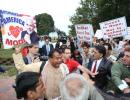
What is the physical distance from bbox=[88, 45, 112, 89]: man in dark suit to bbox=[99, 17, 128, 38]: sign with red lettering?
729cm

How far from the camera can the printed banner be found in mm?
11031

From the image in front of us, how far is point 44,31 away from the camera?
109m

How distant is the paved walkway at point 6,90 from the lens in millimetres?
13133

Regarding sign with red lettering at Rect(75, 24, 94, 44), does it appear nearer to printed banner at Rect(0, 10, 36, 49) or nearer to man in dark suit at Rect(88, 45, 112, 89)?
printed banner at Rect(0, 10, 36, 49)

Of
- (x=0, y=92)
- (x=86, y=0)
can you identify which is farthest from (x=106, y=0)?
(x=0, y=92)

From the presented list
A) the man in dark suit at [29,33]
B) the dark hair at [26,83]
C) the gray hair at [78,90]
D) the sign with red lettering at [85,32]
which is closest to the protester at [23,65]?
the dark hair at [26,83]

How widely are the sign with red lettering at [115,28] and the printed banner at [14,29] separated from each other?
4326 millimetres

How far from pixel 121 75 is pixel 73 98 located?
286 cm

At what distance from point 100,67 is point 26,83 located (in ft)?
13.9

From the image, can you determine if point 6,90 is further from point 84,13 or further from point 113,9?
point 84,13

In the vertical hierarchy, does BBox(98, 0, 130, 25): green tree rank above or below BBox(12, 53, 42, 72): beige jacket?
above

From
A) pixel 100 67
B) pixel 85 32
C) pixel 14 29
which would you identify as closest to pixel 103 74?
pixel 100 67

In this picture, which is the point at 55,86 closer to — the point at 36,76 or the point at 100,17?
the point at 36,76

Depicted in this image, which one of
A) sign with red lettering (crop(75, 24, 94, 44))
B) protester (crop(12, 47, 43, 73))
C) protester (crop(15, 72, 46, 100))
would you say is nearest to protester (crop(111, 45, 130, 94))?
protester (crop(12, 47, 43, 73))
